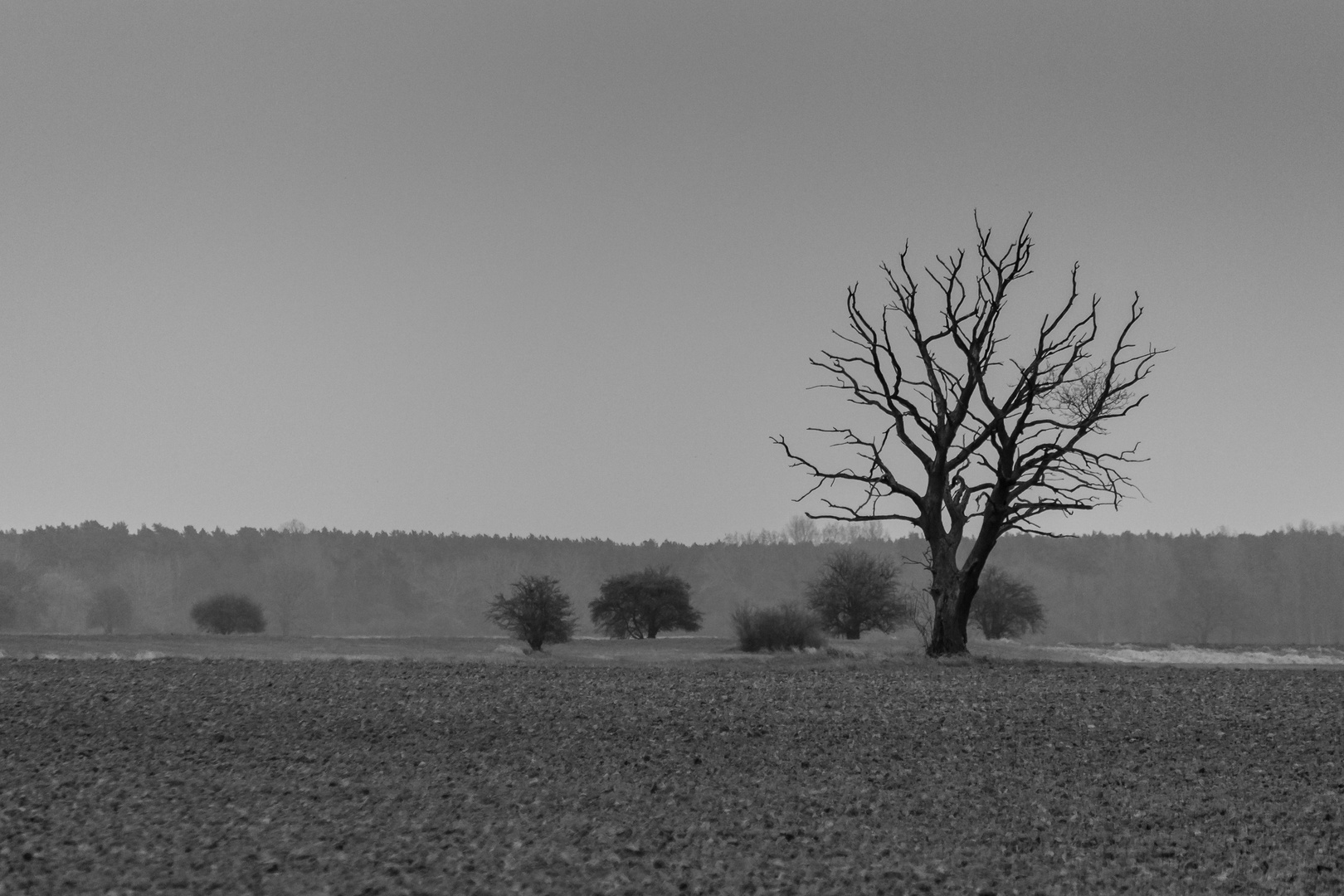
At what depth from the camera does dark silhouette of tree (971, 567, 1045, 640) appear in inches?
1945

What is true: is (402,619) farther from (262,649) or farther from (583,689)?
(583,689)

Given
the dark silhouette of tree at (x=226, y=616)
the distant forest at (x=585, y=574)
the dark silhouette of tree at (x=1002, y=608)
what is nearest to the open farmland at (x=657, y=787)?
the dark silhouette of tree at (x=1002, y=608)

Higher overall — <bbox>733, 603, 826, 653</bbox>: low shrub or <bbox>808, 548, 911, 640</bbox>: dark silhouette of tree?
<bbox>808, 548, 911, 640</bbox>: dark silhouette of tree

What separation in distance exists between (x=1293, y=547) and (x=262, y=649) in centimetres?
11370

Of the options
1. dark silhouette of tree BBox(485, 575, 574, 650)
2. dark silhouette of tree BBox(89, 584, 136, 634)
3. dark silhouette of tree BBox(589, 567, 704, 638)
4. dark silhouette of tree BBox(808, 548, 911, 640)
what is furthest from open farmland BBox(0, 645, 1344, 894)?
dark silhouette of tree BBox(89, 584, 136, 634)

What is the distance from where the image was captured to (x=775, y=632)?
3012 centimetres

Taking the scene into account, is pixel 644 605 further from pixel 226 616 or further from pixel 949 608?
pixel 949 608

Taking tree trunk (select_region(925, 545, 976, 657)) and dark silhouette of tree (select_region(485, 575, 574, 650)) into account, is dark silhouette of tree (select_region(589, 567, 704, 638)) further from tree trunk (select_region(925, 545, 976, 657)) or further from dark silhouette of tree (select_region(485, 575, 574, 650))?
tree trunk (select_region(925, 545, 976, 657))

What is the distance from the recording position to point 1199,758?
11.5 meters

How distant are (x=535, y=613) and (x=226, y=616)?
2087 centimetres

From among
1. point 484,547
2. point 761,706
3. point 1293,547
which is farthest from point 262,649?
point 1293,547

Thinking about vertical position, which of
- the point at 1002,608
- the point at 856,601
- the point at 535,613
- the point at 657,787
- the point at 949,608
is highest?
the point at 856,601

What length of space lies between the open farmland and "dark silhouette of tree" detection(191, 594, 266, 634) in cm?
3563

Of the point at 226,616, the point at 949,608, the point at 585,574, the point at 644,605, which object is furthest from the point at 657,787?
the point at 585,574
